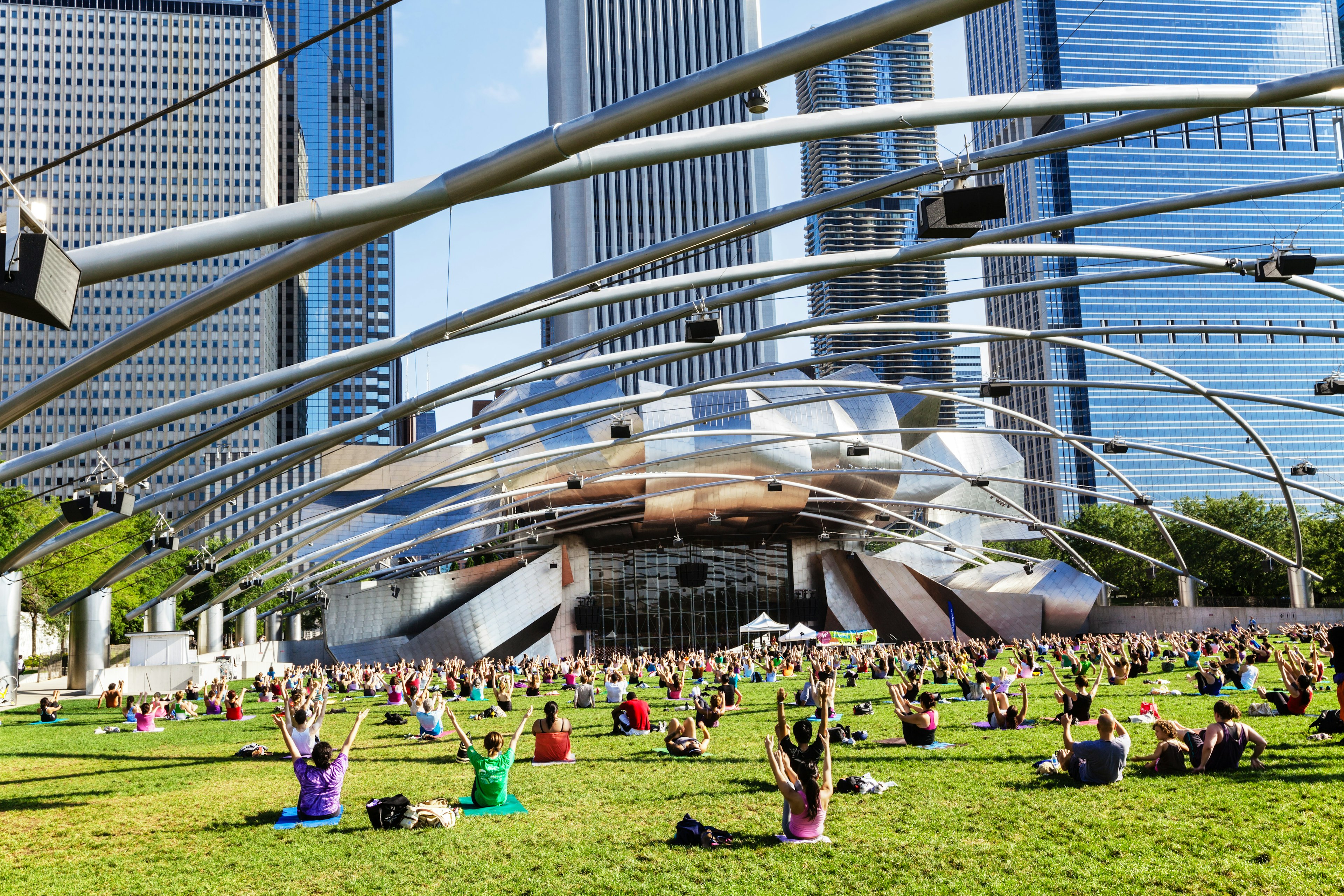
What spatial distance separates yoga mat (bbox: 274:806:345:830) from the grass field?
17 centimetres

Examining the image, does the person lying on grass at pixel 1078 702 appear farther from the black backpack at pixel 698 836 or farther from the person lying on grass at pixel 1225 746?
the black backpack at pixel 698 836

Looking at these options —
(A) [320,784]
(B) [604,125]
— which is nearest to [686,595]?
(A) [320,784]

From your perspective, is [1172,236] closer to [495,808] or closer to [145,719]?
[145,719]

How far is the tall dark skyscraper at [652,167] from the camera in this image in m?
133

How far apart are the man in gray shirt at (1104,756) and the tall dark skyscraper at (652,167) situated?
4646 inches

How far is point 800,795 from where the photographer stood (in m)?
9.27

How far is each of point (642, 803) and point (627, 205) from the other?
126491mm

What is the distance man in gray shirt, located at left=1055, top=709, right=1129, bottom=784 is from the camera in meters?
11.1

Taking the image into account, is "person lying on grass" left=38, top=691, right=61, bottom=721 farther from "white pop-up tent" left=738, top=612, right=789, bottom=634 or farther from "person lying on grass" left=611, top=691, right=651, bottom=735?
"white pop-up tent" left=738, top=612, right=789, bottom=634

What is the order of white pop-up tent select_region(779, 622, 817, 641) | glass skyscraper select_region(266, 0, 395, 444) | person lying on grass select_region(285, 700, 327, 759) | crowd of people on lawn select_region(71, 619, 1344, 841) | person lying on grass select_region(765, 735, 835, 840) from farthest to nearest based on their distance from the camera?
glass skyscraper select_region(266, 0, 395, 444) → white pop-up tent select_region(779, 622, 817, 641) → person lying on grass select_region(285, 700, 327, 759) → crowd of people on lawn select_region(71, 619, 1344, 841) → person lying on grass select_region(765, 735, 835, 840)

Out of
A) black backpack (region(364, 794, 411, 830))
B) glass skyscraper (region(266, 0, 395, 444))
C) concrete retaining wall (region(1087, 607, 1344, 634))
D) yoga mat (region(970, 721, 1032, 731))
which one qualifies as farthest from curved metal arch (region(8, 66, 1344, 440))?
glass skyscraper (region(266, 0, 395, 444))

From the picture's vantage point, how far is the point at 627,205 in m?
133

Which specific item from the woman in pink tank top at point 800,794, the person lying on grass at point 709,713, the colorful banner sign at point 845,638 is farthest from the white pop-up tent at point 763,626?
the woman in pink tank top at point 800,794

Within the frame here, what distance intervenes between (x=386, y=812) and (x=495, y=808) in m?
1.23
